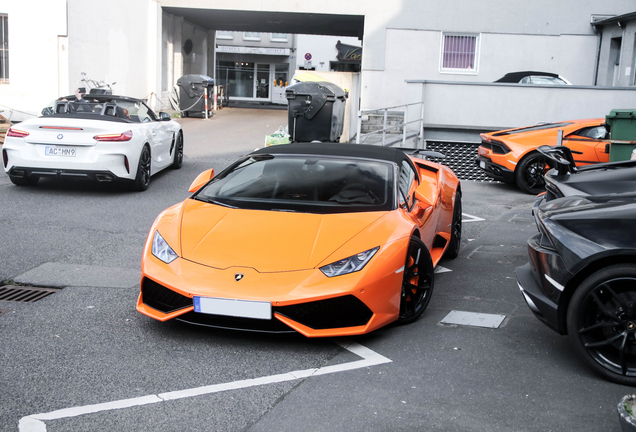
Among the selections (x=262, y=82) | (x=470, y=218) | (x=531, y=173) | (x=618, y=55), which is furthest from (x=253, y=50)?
(x=470, y=218)

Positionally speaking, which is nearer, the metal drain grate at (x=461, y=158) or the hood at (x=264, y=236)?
the hood at (x=264, y=236)

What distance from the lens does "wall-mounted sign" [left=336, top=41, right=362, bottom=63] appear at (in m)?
40.9

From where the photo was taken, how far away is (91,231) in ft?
24.2

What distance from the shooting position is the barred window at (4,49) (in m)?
19.8

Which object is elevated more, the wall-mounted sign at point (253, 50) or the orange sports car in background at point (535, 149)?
the wall-mounted sign at point (253, 50)

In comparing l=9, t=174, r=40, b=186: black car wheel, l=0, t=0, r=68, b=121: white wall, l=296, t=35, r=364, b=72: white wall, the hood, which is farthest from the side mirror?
l=296, t=35, r=364, b=72: white wall

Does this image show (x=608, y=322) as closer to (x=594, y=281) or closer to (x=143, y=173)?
(x=594, y=281)

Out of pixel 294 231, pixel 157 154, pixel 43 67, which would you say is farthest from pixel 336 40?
pixel 294 231

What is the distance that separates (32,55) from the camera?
19672mm

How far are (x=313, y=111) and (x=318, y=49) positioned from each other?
26958 mm

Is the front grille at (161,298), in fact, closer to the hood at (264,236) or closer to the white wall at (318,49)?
the hood at (264,236)

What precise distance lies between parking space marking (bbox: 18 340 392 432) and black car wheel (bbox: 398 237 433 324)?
21.1 inches

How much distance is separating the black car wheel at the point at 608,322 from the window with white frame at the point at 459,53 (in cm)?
1937

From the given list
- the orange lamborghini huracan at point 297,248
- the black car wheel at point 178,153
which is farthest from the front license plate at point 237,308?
the black car wheel at point 178,153
